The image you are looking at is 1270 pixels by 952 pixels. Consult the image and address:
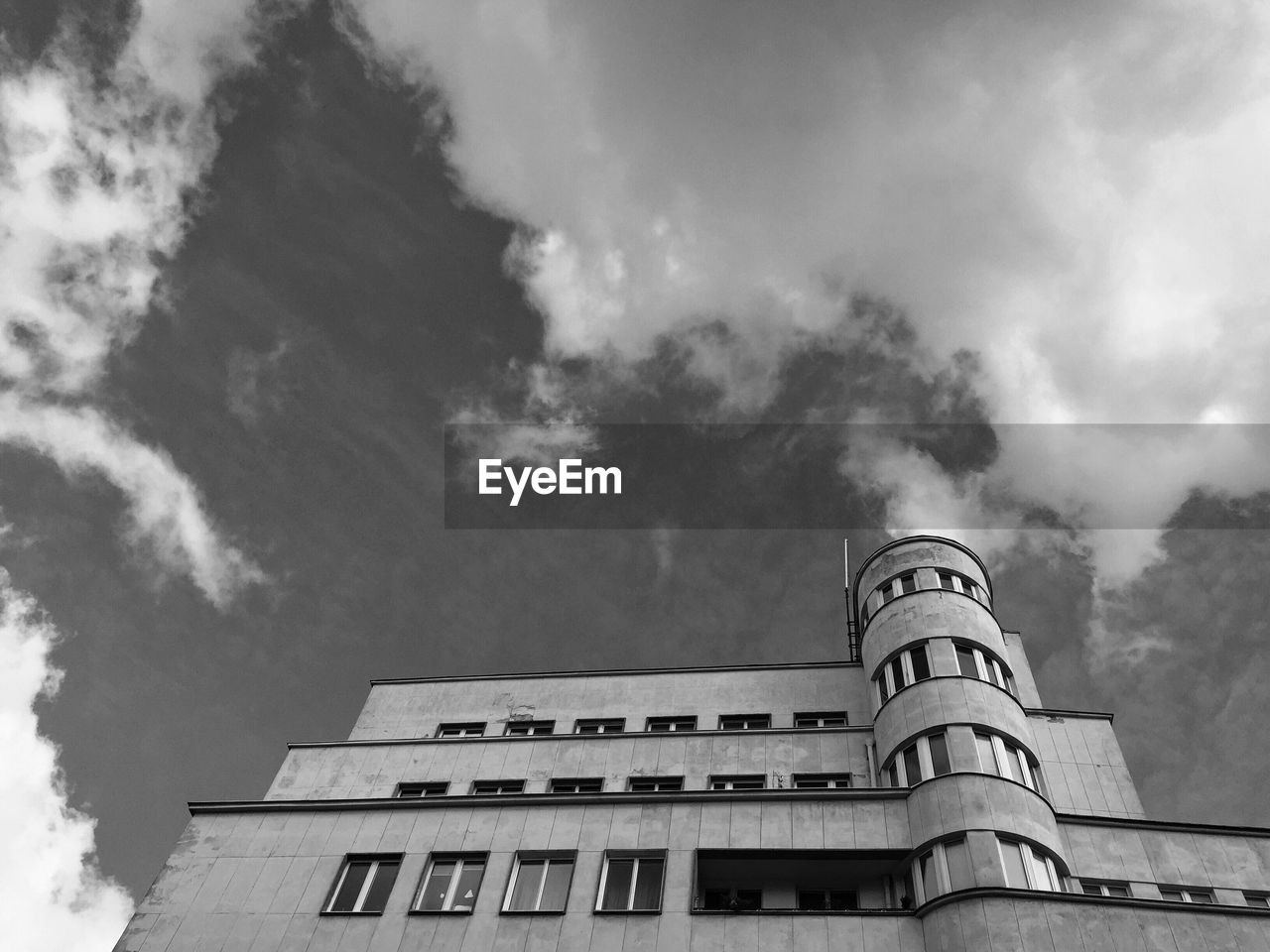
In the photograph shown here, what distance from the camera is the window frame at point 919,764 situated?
30.5 metres

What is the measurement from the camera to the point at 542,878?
30281mm

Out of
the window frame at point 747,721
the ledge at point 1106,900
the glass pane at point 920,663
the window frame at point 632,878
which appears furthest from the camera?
the window frame at point 747,721

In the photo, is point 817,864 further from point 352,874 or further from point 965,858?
point 352,874

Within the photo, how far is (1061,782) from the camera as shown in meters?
34.9

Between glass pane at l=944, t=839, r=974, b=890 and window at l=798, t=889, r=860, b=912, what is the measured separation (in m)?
3.96

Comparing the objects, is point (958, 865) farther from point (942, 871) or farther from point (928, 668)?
point (928, 668)

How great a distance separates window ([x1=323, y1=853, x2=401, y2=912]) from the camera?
3050cm

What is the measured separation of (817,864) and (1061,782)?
11553 millimetres

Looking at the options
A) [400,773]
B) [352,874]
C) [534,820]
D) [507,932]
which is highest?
[400,773]

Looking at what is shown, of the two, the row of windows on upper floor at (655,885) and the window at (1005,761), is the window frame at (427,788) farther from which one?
the window at (1005,761)

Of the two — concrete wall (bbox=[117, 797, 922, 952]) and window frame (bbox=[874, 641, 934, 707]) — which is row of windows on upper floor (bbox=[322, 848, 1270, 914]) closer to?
concrete wall (bbox=[117, 797, 922, 952])

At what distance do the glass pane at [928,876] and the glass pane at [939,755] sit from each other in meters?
2.99

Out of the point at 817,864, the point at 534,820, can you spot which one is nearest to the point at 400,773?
the point at 534,820

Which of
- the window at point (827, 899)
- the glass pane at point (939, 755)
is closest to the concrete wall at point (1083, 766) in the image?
the glass pane at point (939, 755)
